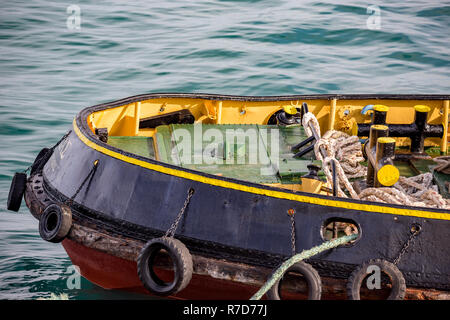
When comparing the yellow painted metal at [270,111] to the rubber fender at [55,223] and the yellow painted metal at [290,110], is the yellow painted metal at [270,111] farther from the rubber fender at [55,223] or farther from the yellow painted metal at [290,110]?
the rubber fender at [55,223]

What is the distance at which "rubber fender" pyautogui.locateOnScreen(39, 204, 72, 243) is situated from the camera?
257 inches

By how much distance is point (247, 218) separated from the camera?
19.5 ft

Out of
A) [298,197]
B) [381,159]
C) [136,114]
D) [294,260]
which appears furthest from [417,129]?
[136,114]

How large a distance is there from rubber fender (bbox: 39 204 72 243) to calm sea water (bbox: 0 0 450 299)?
4.31 metres

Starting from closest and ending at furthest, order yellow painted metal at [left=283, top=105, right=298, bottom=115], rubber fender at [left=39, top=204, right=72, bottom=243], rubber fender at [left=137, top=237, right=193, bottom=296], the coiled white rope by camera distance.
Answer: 1. rubber fender at [left=137, top=237, right=193, bottom=296]
2. the coiled white rope
3. rubber fender at [left=39, top=204, right=72, bottom=243]
4. yellow painted metal at [left=283, top=105, right=298, bottom=115]

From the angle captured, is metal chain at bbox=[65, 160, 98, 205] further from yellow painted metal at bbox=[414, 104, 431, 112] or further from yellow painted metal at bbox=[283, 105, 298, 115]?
yellow painted metal at bbox=[414, 104, 431, 112]

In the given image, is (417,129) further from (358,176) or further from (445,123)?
(358,176)

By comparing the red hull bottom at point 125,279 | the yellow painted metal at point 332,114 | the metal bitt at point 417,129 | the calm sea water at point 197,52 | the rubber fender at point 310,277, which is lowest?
the red hull bottom at point 125,279

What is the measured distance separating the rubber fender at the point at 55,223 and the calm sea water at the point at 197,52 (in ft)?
14.1

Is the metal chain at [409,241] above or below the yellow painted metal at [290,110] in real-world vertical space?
below

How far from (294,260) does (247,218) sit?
24.0 inches

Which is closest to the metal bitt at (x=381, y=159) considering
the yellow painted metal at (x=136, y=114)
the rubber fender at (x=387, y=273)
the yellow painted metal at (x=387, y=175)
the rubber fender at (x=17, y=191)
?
the yellow painted metal at (x=387, y=175)

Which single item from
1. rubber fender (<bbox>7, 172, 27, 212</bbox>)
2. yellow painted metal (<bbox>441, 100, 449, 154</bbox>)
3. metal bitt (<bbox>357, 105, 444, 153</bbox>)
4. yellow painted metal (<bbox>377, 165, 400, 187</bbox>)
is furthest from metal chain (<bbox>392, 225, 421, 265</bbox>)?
rubber fender (<bbox>7, 172, 27, 212</bbox>)

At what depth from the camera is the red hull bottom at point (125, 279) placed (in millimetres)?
6102
